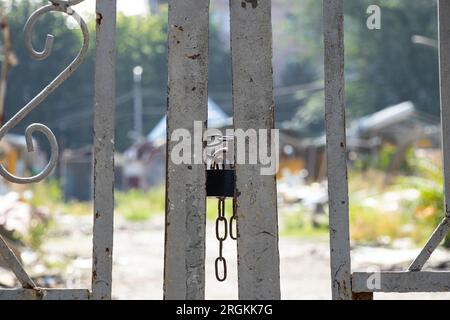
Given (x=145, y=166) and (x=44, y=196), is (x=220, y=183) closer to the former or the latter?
(x=44, y=196)

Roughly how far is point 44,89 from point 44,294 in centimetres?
69

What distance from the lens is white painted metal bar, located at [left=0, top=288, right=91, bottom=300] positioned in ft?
8.71

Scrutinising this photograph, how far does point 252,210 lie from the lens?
276cm

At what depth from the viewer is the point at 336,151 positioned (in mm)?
2762

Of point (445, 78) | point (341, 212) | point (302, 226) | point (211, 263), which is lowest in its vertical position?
point (341, 212)

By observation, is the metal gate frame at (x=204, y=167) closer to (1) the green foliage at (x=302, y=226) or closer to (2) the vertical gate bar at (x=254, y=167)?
(2) the vertical gate bar at (x=254, y=167)

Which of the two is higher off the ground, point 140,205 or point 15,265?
point 140,205

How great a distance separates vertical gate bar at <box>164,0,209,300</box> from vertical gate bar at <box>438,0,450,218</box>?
848 mm

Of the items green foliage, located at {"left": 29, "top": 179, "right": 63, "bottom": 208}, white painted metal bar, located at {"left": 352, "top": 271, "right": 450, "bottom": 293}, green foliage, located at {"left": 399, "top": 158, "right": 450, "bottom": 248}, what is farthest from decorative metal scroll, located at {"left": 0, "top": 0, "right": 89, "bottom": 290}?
green foliage, located at {"left": 29, "top": 179, "right": 63, "bottom": 208}

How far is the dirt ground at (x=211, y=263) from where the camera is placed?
26.8 feet

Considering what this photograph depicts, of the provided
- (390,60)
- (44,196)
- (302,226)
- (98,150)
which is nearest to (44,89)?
(98,150)

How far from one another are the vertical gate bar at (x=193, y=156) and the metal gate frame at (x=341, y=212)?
43 cm

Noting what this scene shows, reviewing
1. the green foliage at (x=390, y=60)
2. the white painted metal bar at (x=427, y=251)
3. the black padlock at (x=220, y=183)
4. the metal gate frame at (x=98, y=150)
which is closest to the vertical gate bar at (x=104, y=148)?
the metal gate frame at (x=98, y=150)

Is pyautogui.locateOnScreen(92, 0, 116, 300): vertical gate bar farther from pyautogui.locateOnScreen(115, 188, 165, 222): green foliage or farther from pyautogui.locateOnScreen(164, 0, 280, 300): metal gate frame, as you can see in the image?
pyautogui.locateOnScreen(115, 188, 165, 222): green foliage
